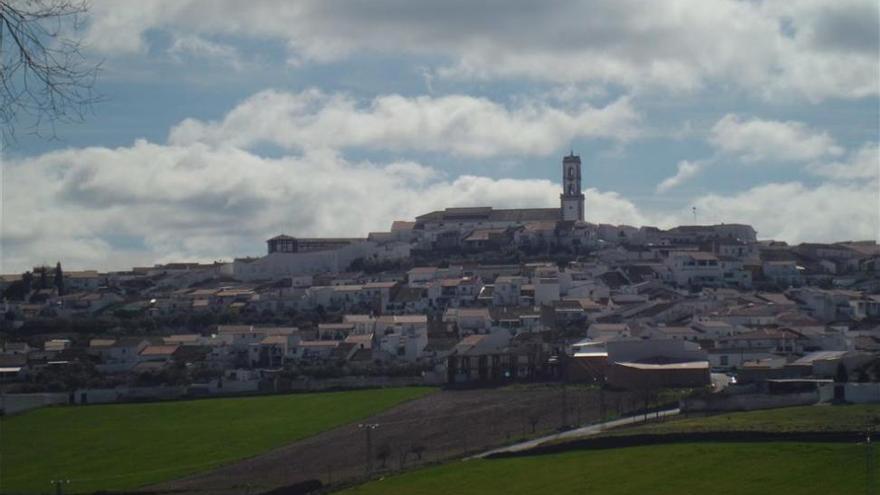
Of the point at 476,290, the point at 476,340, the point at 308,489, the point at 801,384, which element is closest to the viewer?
the point at 308,489

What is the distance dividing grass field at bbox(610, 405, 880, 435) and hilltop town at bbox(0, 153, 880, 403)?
5.45 metres

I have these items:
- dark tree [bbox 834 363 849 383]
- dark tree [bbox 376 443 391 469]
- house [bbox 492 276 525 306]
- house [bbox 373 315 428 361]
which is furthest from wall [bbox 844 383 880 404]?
house [bbox 492 276 525 306]

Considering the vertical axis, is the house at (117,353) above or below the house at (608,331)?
below

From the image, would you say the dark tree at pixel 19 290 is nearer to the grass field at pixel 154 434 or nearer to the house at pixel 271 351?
the house at pixel 271 351

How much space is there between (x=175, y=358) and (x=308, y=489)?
29646 mm

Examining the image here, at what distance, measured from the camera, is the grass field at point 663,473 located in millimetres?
29656

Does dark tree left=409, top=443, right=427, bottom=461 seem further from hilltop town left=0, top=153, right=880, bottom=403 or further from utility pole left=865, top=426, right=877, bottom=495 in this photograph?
utility pole left=865, top=426, right=877, bottom=495

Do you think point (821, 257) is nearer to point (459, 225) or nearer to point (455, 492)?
point (459, 225)

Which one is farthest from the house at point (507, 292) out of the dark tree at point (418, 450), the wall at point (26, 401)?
the dark tree at point (418, 450)

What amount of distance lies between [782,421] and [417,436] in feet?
36.8

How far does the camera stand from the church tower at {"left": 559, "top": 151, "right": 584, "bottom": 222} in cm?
10319

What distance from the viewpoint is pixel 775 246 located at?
99.2 meters

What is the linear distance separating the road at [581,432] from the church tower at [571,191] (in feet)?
201

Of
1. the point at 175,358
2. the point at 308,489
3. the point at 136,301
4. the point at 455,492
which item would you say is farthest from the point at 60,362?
the point at 455,492
